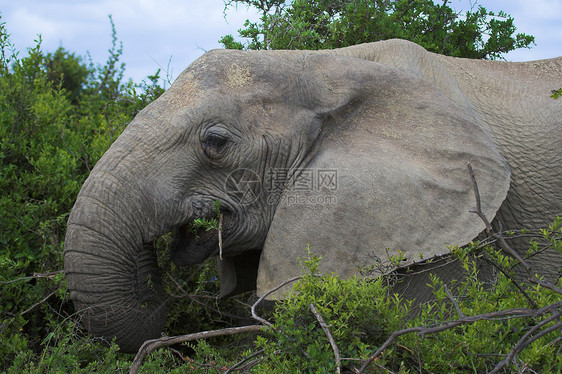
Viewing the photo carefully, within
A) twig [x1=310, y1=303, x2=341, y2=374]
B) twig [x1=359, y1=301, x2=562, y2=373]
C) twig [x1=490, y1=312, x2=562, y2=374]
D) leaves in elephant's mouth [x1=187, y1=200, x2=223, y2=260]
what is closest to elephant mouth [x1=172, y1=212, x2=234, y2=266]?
leaves in elephant's mouth [x1=187, y1=200, x2=223, y2=260]

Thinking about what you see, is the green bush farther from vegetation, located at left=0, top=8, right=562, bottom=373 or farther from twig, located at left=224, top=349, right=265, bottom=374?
twig, located at left=224, top=349, right=265, bottom=374

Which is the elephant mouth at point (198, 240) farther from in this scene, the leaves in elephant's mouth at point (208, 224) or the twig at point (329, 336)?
the twig at point (329, 336)

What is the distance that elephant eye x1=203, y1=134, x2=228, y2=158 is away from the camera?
3.20 m

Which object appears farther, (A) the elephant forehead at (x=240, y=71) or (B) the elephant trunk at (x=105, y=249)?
(A) the elephant forehead at (x=240, y=71)

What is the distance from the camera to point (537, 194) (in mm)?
3814

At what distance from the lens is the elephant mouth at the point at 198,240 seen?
330 centimetres

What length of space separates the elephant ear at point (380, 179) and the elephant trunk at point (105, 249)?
644 millimetres

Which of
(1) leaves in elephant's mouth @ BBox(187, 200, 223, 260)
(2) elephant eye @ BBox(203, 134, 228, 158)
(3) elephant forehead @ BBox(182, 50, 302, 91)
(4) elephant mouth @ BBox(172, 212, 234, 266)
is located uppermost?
(3) elephant forehead @ BBox(182, 50, 302, 91)

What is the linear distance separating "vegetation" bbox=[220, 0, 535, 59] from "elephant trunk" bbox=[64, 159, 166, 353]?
2318 millimetres

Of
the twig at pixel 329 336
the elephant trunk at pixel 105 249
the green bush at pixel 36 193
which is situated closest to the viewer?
the twig at pixel 329 336

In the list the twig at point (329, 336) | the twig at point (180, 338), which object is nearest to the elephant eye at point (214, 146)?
the twig at point (180, 338)

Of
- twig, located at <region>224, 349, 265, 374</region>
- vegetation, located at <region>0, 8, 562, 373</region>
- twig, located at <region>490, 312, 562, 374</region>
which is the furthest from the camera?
twig, located at <region>224, 349, 265, 374</region>

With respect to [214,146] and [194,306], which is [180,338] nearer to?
[214,146]

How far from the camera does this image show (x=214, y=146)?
3215 millimetres
